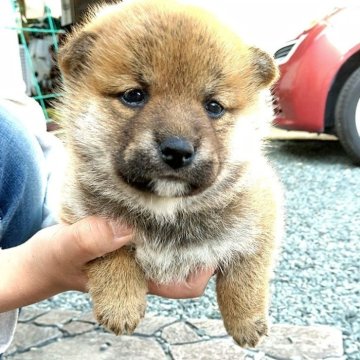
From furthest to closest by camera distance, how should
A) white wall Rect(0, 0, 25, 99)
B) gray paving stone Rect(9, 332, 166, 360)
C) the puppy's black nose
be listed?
gray paving stone Rect(9, 332, 166, 360) < white wall Rect(0, 0, 25, 99) < the puppy's black nose

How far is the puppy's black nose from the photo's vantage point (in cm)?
139

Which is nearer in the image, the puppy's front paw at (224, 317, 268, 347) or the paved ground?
the puppy's front paw at (224, 317, 268, 347)

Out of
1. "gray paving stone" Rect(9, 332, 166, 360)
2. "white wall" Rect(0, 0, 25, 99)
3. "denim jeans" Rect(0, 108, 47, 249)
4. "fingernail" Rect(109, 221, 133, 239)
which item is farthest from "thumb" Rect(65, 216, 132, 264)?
"gray paving stone" Rect(9, 332, 166, 360)


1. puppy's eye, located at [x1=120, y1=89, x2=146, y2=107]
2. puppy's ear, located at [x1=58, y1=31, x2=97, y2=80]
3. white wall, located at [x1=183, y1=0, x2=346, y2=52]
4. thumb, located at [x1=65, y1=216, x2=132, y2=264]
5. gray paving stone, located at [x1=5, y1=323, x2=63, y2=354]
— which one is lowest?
gray paving stone, located at [x1=5, y1=323, x2=63, y2=354]

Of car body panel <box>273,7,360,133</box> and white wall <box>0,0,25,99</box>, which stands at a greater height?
white wall <box>0,0,25,99</box>

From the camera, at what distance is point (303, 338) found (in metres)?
3.04

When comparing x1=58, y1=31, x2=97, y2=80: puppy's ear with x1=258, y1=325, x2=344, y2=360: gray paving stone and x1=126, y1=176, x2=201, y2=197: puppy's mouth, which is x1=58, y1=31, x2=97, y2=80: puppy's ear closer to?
x1=126, y1=176, x2=201, y2=197: puppy's mouth

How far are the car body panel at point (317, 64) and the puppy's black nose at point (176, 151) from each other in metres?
4.50

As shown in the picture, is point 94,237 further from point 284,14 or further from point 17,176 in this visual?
point 284,14

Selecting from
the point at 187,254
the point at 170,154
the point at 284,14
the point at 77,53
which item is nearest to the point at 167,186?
the point at 170,154

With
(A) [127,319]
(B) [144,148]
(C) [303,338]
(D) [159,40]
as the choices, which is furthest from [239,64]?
(C) [303,338]

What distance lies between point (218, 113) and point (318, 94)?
4470 millimetres

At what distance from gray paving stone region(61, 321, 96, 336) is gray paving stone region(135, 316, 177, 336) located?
27cm

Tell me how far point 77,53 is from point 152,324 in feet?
6.48
